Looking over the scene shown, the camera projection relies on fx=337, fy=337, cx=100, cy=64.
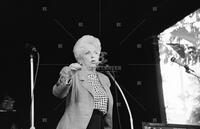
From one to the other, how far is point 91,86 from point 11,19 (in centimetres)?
145

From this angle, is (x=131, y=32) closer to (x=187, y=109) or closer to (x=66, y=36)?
(x=66, y=36)

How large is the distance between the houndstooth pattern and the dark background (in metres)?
0.97

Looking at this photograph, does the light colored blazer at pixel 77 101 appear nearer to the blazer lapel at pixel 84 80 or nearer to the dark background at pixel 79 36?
the blazer lapel at pixel 84 80

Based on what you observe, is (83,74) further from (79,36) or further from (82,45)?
(79,36)

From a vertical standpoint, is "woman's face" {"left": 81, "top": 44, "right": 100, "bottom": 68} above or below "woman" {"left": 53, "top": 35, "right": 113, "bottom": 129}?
above

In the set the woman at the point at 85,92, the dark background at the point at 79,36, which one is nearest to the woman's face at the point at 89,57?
the woman at the point at 85,92

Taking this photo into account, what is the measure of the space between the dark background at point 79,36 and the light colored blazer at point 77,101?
98 cm

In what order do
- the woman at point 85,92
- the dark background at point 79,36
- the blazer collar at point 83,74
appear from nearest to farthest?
the woman at point 85,92, the blazer collar at point 83,74, the dark background at point 79,36

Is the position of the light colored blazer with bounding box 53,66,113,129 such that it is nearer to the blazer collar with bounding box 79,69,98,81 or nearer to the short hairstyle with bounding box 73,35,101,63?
the blazer collar with bounding box 79,69,98,81

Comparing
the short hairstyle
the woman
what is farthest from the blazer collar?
the short hairstyle

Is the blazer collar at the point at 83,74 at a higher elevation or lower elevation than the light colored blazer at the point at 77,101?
higher

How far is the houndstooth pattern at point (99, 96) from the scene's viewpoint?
7.30 feet

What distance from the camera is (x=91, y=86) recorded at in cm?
227

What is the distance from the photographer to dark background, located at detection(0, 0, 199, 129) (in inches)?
125
